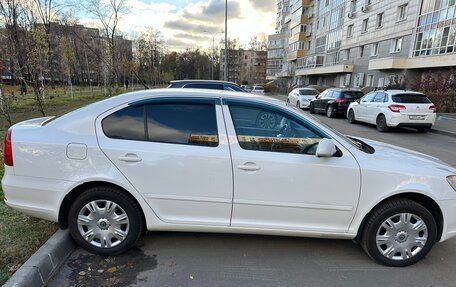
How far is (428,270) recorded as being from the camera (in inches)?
115

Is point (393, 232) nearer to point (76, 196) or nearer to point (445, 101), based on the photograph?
point (76, 196)

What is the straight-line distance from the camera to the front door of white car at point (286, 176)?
2.79 metres

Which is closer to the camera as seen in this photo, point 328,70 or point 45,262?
point 45,262

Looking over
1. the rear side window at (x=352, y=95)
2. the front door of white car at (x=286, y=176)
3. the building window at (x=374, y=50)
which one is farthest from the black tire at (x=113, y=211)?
the building window at (x=374, y=50)

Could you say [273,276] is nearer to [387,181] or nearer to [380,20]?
[387,181]

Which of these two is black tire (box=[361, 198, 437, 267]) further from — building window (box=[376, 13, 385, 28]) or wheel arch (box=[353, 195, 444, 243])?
building window (box=[376, 13, 385, 28])

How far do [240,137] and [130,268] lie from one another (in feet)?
5.23

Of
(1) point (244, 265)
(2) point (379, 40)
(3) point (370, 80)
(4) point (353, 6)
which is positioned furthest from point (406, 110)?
(4) point (353, 6)

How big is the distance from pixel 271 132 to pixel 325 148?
531mm

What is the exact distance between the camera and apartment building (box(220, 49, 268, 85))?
9159cm

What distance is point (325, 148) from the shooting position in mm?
Result: 2709

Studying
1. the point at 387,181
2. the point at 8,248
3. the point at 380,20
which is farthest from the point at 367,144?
the point at 380,20

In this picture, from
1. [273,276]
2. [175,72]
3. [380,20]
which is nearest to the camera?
[273,276]

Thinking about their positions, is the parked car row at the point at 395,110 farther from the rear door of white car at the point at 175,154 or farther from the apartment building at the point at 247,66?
the apartment building at the point at 247,66
